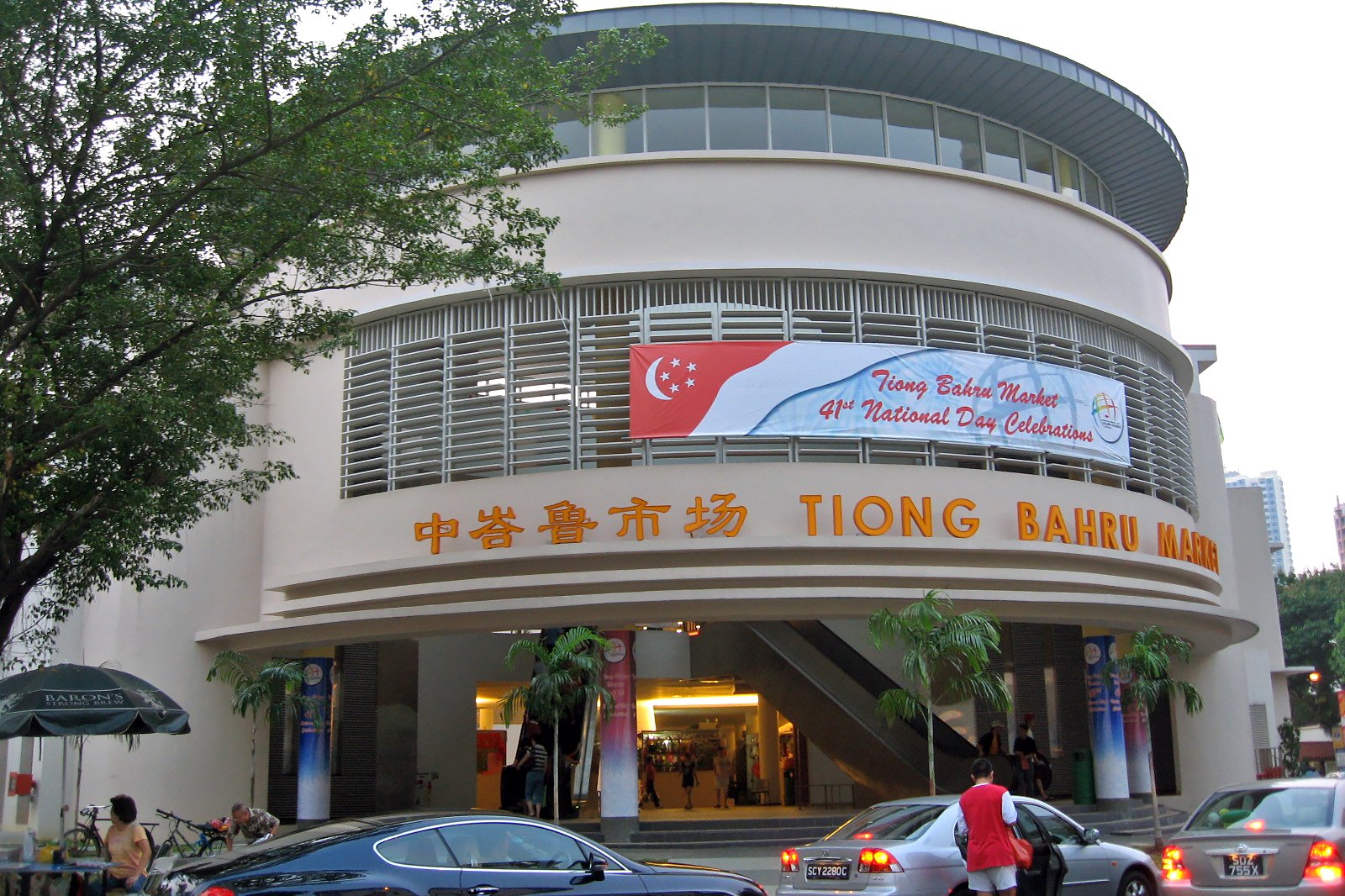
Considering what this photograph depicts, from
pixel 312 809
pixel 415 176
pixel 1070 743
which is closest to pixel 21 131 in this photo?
pixel 415 176

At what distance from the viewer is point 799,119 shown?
21.2 metres

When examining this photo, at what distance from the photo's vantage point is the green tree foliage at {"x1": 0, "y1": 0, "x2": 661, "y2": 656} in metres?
12.5

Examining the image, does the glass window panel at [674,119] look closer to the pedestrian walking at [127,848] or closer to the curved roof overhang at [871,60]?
the curved roof overhang at [871,60]

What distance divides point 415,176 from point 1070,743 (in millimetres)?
20636

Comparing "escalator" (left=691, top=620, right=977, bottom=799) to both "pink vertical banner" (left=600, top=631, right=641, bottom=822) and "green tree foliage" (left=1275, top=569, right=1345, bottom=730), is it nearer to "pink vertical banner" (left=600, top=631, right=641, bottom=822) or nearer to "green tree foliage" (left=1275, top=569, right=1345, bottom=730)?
"pink vertical banner" (left=600, top=631, right=641, bottom=822)

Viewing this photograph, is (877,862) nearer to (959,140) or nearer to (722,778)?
(959,140)

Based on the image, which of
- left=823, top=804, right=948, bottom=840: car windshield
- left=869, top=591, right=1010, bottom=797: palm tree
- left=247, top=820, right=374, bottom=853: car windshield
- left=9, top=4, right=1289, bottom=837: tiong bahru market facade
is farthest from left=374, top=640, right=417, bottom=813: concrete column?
left=247, top=820, right=374, bottom=853: car windshield

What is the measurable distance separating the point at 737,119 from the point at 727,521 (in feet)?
22.8

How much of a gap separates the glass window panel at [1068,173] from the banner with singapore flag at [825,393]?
5.73m

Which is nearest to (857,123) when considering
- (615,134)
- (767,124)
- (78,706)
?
(767,124)

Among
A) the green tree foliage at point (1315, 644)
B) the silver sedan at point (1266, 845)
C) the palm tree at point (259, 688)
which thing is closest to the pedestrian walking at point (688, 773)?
the palm tree at point (259, 688)

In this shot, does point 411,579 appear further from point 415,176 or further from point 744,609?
point 415,176

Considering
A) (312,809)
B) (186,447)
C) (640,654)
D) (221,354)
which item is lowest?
(312,809)

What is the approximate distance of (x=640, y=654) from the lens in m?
25.9
